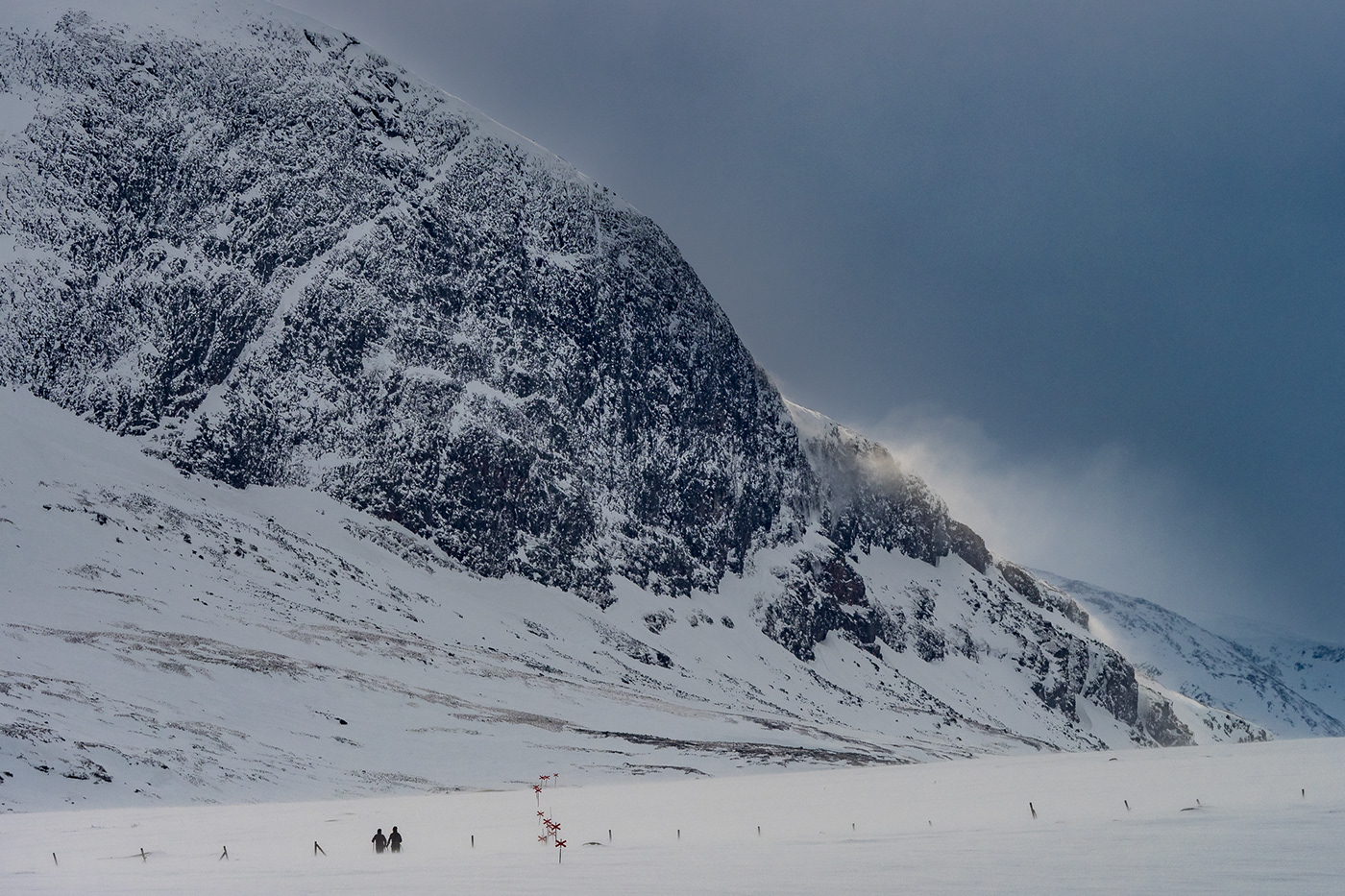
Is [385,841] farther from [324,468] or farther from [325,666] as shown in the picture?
[324,468]

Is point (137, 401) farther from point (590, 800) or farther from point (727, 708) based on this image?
point (590, 800)

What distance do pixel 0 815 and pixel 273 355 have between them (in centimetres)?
13559

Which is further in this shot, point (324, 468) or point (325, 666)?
point (324, 468)

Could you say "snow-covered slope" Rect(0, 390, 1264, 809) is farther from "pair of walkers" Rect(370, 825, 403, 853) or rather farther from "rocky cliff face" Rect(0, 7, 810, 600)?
"pair of walkers" Rect(370, 825, 403, 853)

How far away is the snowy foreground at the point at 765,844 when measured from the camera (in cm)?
1755

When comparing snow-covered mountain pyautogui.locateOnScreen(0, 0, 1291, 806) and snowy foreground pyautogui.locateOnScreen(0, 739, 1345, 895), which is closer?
snowy foreground pyautogui.locateOnScreen(0, 739, 1345, 895)

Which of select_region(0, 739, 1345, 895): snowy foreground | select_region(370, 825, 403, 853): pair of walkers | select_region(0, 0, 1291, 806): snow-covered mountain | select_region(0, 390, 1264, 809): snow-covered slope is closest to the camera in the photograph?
select_region(0, 739, 1345, 895): snowy foreground

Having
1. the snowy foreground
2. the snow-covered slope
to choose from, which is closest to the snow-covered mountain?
the snow-covered slope

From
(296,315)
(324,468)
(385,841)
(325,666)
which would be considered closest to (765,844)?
(385,841)

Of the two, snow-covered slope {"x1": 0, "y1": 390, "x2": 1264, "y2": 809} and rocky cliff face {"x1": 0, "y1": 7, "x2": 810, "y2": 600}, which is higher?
rocky cliff face {"x1": 0, "y1": 7, "x2": 810, "y2": 600}

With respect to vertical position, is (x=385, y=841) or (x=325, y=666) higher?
(x=385, y=841)

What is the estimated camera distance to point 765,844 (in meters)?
25.5

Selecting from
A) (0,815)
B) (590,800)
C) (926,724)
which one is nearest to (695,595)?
(926,724)

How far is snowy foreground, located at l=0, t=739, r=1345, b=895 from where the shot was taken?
1755 centimetres
